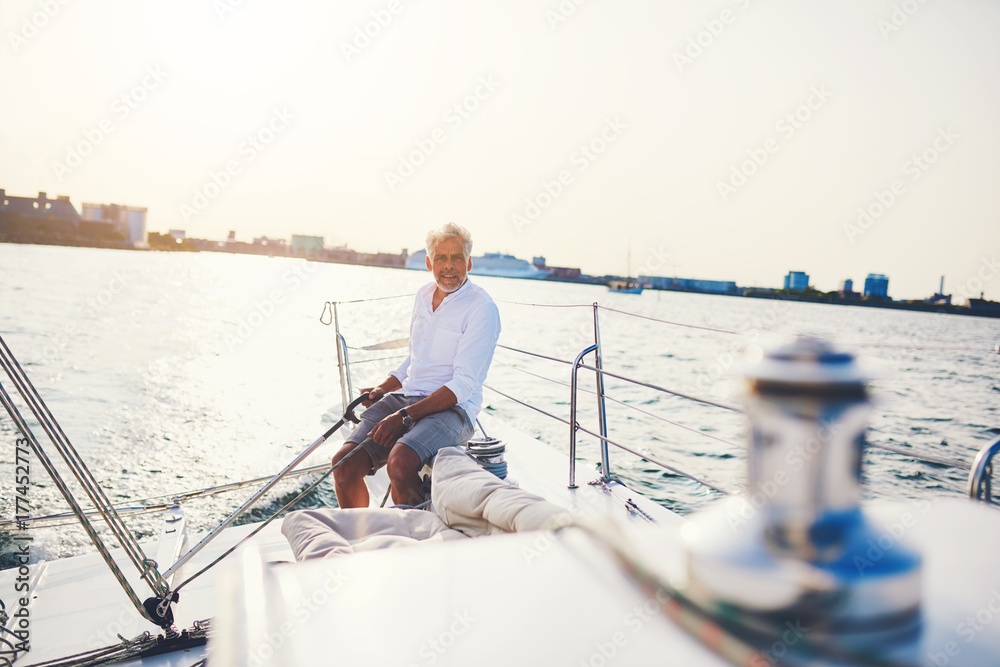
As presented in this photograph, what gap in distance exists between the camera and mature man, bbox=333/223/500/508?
86.0 inches

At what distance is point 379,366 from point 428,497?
26.2 ft

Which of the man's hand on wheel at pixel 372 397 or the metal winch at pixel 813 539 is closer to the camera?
the metal winch at pixel 813 539

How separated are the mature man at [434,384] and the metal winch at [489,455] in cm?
10

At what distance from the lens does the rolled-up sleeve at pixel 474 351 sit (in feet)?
7.66

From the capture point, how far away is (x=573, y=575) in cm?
43

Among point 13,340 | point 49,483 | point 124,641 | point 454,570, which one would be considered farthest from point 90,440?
point 13,340

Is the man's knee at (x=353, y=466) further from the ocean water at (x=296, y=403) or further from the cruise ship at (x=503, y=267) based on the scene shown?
the cruise ship at (x=503, y=267)

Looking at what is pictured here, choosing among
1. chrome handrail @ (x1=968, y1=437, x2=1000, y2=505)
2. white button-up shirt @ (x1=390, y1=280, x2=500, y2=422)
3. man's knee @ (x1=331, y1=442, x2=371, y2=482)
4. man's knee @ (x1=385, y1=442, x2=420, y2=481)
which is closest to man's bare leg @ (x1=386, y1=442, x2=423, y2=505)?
man's knee @ (x1=385, y1=442, x2=420, y2=481)

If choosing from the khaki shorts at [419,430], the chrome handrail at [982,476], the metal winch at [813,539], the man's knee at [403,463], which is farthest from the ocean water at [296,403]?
the man's knee at [403,463]

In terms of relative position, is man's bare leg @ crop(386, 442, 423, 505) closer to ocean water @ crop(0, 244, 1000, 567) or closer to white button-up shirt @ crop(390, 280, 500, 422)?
white button-up shirt @ crop(390, 280, 500, 422)

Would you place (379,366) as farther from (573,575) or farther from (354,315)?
(354,315)

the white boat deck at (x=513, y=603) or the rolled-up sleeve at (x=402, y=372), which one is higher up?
the white boat deck at (x=513, y=603)

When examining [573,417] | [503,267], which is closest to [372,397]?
[573,417]

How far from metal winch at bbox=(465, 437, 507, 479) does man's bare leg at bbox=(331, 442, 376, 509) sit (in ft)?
1.30
